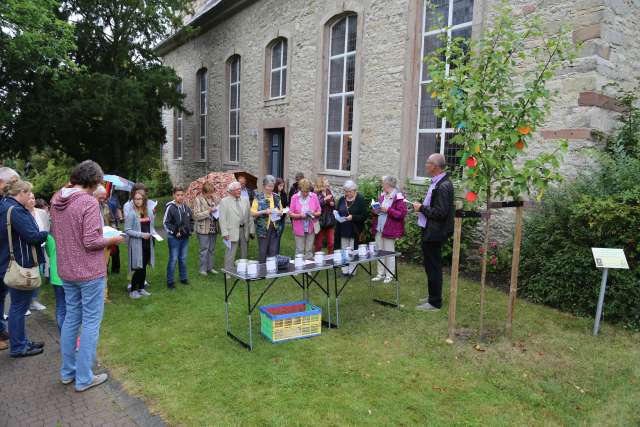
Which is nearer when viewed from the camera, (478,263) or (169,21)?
(478,263)

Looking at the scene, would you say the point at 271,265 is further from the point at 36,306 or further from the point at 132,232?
the point at 36,306

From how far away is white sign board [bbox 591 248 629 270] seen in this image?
5.13 m

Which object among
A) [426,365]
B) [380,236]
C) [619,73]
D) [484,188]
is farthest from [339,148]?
[426,365]

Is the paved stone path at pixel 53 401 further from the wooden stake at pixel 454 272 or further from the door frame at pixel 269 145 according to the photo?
the door frame at pixel 269 145

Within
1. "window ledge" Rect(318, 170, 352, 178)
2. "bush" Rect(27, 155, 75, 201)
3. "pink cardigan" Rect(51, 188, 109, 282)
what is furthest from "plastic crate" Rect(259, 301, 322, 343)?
"bush" Rect(27, 155, 75, 201)

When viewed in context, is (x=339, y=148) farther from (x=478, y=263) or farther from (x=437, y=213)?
(x=437, y=213)

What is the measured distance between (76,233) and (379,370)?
310cm

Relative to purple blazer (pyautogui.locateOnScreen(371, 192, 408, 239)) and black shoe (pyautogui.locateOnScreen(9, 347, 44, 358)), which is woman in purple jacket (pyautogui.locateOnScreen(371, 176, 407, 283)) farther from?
black shoe (pyautogui.locateOnScreen(9, 347, 44, 358))

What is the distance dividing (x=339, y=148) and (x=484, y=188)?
7378 mm

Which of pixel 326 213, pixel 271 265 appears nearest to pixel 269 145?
pixel 326 213

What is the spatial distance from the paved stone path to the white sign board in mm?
4943

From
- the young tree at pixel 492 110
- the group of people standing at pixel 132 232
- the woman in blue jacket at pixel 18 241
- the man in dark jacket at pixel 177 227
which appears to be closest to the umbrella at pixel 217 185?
the group of people standing at pixel 132 232

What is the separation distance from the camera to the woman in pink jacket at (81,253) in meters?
3.79

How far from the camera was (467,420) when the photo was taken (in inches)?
145
